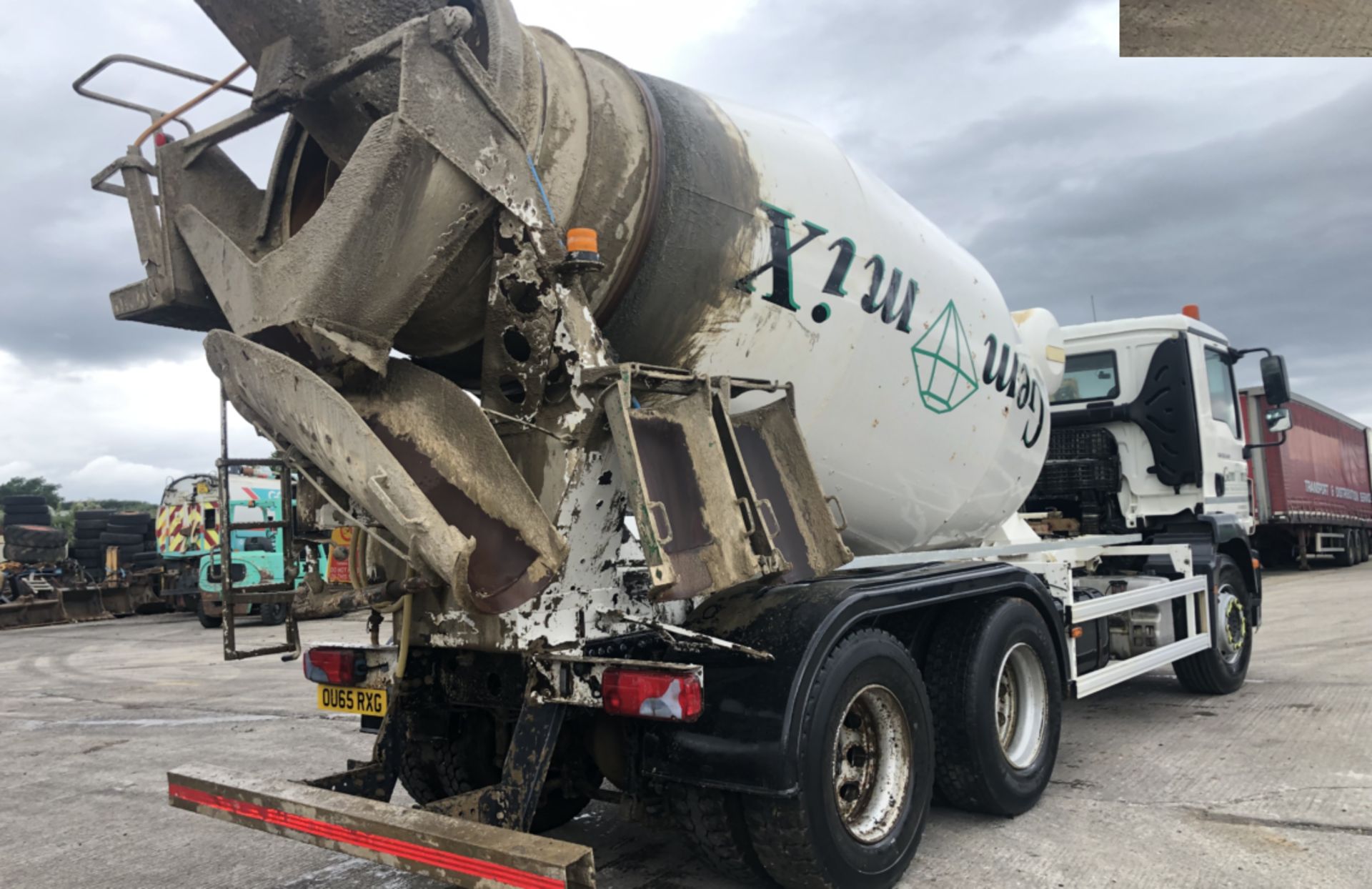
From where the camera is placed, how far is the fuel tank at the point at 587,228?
3035 millimetres

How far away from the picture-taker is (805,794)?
3203 mm

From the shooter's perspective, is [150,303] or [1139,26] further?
[150,303]

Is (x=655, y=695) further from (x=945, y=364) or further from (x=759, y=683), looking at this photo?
(x=945, y=364)

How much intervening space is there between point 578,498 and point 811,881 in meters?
1.48

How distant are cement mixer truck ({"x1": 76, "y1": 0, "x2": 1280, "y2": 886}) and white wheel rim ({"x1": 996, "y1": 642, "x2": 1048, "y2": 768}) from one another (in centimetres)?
17

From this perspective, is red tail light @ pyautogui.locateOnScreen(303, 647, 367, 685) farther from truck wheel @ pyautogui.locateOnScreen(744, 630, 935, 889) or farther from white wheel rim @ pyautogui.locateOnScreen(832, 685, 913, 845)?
white wheel rim @ pyautogui.locateOnScreen(832, 685, 913, 845)

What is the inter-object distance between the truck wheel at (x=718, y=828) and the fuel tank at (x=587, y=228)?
1.05 m

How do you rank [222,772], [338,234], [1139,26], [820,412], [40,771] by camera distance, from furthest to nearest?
[40,771] < [820,412] < [222,772] < [338,234] < [1139,26]

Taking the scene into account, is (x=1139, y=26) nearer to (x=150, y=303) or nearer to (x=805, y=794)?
→ (x=805, y=794)

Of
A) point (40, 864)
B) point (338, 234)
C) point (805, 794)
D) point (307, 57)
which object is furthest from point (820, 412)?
point (40, 864)

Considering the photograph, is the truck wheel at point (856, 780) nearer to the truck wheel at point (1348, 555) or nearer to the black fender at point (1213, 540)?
the black fender at point (1213, 540)

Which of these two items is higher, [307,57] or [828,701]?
[307,57]

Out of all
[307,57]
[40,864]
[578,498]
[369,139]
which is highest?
[307,57]

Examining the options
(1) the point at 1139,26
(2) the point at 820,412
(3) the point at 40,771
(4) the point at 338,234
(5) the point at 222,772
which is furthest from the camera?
(3) the point at 40,771
